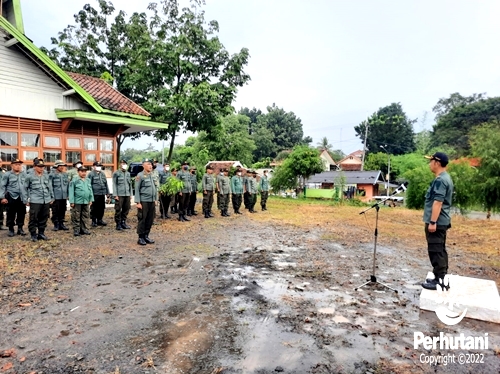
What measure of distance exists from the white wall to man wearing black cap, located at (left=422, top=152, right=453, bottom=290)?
12.1 m

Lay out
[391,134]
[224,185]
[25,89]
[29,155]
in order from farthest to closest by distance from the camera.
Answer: [391,134] < [224,185] < [29,155] < [25,89]

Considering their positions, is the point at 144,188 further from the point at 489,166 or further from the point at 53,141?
the point at 489,166

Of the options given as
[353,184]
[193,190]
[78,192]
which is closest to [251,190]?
[193,190]

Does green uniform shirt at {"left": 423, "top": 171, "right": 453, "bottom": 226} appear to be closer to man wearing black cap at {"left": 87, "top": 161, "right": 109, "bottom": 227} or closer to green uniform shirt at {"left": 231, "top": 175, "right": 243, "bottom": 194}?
man wearing black cap at {"left": 87, "top": 161, "right": 109, "bottom": 227}

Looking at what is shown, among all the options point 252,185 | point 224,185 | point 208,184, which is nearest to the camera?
point 208,184

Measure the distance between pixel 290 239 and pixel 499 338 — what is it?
5.82 metres

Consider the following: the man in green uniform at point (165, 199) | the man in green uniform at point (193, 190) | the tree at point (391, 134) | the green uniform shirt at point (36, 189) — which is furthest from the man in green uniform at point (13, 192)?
the tree at point (391, 134)

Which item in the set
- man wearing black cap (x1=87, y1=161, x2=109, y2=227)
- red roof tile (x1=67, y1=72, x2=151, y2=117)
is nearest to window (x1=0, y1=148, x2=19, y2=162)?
red roof tile (x1=67, y1=72, x2=151, y2=117)

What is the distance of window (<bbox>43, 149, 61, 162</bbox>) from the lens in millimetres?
11906

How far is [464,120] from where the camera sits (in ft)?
166

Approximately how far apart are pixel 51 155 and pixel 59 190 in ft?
12.5

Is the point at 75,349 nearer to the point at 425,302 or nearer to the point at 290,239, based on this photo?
the point at 425,302

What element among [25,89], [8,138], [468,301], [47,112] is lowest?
[468,301]

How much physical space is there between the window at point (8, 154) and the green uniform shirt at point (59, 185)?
311 centimetres
